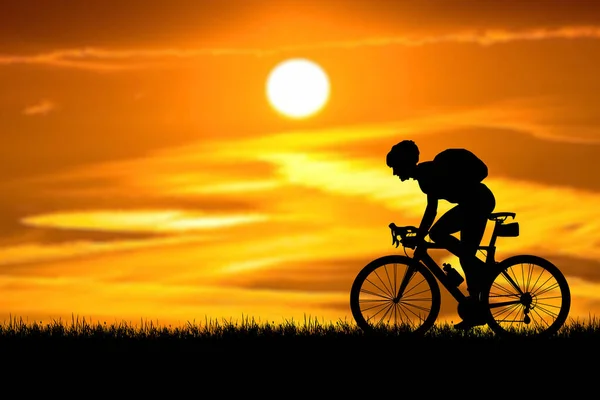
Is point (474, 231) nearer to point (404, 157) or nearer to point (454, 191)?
point (454, 191)

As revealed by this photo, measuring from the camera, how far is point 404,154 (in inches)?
556

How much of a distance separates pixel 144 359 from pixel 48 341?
2.34 meters

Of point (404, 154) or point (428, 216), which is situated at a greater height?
point (404, 154)

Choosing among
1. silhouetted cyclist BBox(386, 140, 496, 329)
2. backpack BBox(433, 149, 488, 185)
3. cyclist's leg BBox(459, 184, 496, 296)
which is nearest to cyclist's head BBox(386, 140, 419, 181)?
silhouetted cyclist BBox(386, 140, 496, 329)

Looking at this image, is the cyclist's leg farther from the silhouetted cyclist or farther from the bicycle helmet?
the bicycle helmet

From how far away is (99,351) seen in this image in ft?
47.5

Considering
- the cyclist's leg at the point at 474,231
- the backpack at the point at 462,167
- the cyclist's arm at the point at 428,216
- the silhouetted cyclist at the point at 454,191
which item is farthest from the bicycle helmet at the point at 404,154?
the cyclist's leg at the point at 474,231

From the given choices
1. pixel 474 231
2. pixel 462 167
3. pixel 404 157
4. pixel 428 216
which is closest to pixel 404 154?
pixel 404 157

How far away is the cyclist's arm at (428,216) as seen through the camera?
561 inches

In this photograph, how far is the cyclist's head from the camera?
14.1 m

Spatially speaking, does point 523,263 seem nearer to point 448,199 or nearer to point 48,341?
point 448,199

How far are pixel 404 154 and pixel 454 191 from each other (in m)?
0.81

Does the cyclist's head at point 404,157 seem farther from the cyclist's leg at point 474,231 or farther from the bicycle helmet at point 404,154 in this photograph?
the cyclist's leg at point 474,231

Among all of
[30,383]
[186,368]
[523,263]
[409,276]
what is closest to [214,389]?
[186,368]
